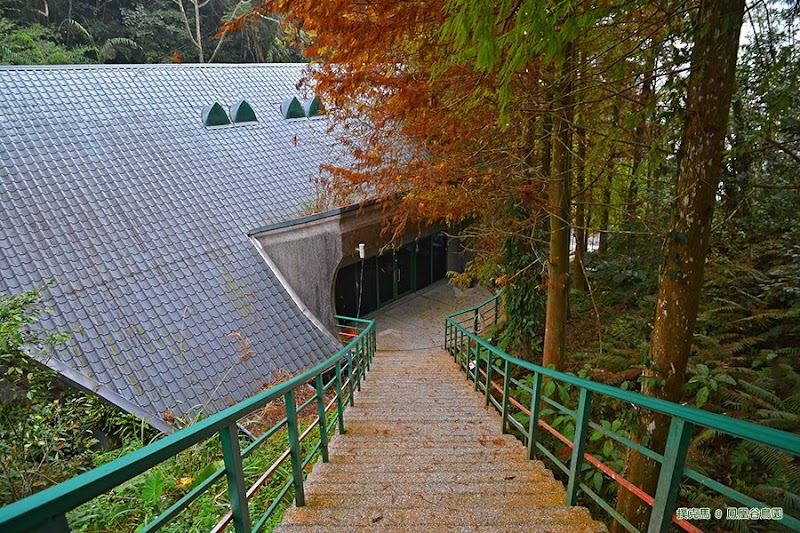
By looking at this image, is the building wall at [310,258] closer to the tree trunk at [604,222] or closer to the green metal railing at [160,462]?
the tree trunk at [604,222]

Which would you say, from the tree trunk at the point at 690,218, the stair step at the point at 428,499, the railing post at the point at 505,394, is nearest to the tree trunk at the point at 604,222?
the railing post at the point at 505,394

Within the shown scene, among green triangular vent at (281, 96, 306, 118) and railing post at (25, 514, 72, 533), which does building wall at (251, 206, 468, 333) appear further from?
railing post at (25, 514, 72, 533)

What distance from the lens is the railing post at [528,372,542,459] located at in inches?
136

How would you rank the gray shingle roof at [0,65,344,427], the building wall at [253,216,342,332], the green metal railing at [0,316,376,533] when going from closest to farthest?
the green metal railing at [0,316,376,533] → the gray shingle roof at [0,65,344,427] → the building wall at [253,216,342,332]

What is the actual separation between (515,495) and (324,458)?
171 centimetres

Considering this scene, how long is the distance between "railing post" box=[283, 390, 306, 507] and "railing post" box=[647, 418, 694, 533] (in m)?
2.14

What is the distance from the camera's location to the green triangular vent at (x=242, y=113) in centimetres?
1225

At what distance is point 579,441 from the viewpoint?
2.77m

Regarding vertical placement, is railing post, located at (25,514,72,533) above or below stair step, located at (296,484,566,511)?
above

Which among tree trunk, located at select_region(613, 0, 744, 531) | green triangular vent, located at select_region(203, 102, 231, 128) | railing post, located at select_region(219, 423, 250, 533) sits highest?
green triangular vent, located at select_region(203, 102, 231, 128)

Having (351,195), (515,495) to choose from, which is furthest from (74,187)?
(515,495)

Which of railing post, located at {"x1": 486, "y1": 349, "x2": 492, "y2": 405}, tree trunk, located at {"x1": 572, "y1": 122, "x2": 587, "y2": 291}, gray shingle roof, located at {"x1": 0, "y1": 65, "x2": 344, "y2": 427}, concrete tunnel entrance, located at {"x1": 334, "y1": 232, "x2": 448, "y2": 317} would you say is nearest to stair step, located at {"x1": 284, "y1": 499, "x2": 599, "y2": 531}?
railing post, located at {"x1": 486, "y1": 349, "x2": 492, "y2": 405}

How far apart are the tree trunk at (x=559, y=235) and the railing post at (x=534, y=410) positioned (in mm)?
2235

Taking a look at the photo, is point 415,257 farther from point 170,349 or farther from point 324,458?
point 324,458
